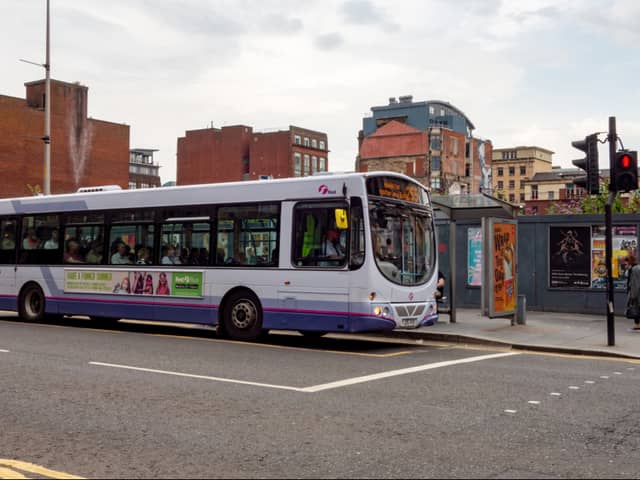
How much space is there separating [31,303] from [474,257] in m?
11.3

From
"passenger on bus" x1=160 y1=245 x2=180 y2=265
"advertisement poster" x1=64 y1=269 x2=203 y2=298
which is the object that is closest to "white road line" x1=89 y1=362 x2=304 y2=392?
"advertisement poster" x1=64 y1=269 x2=203 y2=298

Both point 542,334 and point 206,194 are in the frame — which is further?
point 542,334

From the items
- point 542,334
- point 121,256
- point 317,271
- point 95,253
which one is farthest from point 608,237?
point 95,253

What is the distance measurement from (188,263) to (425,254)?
14.8ft

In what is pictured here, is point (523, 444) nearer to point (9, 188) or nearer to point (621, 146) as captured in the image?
point (621, 146)

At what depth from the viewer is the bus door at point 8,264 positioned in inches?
700

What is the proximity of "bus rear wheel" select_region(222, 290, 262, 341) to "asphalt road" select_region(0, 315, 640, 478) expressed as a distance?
4.82 ft

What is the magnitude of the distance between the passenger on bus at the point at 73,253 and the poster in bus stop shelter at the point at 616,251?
1210cm

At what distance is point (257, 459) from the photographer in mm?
5512

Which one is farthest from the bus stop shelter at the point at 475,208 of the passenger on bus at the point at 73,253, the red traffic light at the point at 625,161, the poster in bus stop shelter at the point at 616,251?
the passenger on bus at the point at 73,253

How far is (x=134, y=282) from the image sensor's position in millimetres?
15492

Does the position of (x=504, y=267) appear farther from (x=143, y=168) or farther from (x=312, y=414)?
(x=143, y=168)

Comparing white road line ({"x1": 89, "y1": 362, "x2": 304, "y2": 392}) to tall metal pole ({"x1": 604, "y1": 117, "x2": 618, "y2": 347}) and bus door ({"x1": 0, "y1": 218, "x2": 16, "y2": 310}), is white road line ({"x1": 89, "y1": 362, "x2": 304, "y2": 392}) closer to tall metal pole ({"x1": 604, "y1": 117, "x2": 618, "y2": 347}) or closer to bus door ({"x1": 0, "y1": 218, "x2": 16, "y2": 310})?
tall metal pole ({"x1": 604, "y1": 117, "x2": 618, "y2": 347})

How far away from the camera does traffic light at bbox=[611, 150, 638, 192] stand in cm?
1298
